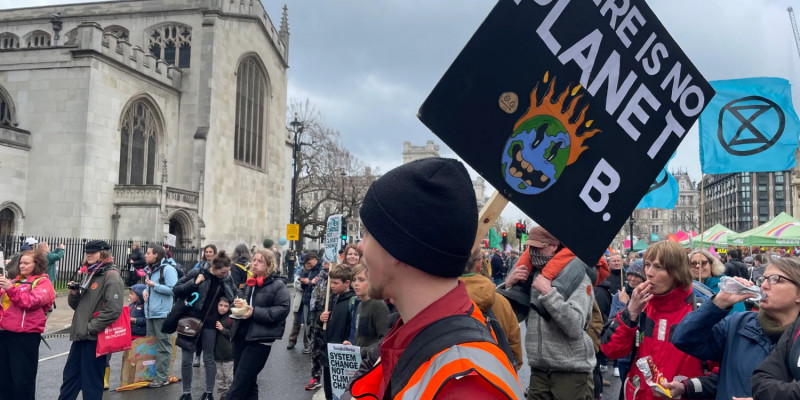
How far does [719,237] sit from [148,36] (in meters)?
34.0

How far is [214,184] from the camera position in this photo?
31.7 metres

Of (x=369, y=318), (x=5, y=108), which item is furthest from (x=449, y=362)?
(x=5, y=108)

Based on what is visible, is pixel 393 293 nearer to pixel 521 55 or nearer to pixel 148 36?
pixel 521 55

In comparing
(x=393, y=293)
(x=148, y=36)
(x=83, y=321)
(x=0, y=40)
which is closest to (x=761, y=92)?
(x=393, y=293)

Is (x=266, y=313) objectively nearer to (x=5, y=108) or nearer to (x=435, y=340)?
(x=435, y=340)

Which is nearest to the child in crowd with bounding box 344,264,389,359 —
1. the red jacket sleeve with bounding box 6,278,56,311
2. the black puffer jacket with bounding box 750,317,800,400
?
the black puffer jacket with bounding box 750,317,800,400

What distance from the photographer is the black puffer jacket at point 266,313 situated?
20.1 feet

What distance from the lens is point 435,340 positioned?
4.58ft

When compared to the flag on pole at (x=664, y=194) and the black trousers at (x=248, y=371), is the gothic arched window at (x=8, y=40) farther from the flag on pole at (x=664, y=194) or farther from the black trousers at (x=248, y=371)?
the flag on pole at (x=664, y=194)

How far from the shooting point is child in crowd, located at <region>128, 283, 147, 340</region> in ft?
27.8

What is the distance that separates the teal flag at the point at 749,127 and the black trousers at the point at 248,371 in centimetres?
496

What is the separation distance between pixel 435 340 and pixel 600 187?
4.82ft

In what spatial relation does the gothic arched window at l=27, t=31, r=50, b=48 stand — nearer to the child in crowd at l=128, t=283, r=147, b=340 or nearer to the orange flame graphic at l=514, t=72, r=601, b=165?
the child in crowd at l=128, t=283, r=147, b=340

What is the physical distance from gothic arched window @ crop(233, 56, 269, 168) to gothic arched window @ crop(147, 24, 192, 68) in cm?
318
